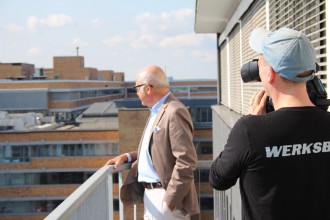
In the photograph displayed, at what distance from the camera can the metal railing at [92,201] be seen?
211cm

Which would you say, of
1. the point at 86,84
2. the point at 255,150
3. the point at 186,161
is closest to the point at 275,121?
the point at 255,150

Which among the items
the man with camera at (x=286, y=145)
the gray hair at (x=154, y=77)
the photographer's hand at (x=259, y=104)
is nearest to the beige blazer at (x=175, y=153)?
the gray hair at (x=154, y=77)

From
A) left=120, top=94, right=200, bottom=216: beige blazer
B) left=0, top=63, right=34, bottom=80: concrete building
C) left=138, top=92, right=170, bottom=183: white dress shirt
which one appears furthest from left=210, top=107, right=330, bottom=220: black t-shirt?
left=0, top=63, right=34, bottom=80: concrete building

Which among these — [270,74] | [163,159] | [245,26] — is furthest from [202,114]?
[270,74]

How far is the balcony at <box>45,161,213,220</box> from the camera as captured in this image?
6.94 feet

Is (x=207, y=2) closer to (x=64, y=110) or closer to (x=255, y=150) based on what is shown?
(x=255, y=150)

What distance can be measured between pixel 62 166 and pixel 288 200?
4074cm

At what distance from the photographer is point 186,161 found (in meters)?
2.93

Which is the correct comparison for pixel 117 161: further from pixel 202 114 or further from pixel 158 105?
pixel 202 114

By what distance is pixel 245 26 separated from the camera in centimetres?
712

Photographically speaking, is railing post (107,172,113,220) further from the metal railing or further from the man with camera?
the man with camera

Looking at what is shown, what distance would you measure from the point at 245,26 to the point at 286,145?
5.88 meters

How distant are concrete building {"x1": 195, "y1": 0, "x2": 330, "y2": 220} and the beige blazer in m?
1.05

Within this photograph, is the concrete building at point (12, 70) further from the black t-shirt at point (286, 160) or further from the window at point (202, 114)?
the black t-shirt at point (286, 160)
